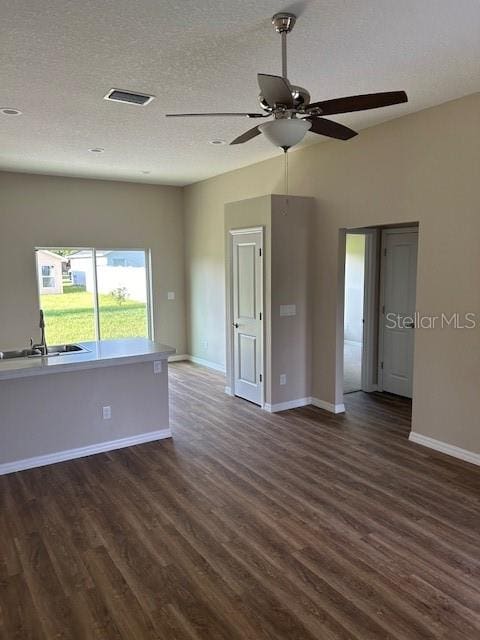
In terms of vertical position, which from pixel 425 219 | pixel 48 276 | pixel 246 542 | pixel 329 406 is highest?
pixel 425 219

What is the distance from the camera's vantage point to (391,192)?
4.51 m

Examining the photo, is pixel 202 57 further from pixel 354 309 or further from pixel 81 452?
pixel 354 309

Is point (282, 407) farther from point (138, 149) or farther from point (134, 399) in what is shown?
point (138, 149)

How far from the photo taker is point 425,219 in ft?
13.8

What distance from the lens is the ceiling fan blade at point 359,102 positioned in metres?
2.37

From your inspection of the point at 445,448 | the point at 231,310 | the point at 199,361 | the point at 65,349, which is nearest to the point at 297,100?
the point at 445,448

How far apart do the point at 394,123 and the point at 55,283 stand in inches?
206

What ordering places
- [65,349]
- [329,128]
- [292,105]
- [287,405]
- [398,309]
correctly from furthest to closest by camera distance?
[398,309] → [287,405] → [65,349] → [329,128] → [292,105]

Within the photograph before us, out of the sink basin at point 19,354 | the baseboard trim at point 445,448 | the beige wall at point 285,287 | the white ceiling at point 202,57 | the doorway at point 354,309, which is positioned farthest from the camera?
the doorway at point 354,309

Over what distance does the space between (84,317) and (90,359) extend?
11.4 ft

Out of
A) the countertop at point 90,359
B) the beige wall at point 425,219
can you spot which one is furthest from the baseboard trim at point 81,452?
the beige wall at point 425,219

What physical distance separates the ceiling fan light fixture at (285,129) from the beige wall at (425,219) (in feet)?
6.89

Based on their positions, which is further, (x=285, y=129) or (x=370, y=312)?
(x=370, y=312)

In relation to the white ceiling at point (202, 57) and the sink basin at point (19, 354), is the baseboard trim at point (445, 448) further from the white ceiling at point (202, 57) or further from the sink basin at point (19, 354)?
the sink basin at point (19, 354)
